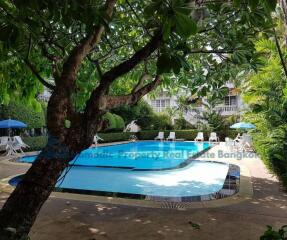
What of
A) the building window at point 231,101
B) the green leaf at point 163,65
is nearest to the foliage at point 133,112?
the building window at point 231,101

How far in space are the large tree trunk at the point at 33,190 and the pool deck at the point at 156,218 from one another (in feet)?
4.74

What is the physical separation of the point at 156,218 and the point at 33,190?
279 cm

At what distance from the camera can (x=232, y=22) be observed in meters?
3.82

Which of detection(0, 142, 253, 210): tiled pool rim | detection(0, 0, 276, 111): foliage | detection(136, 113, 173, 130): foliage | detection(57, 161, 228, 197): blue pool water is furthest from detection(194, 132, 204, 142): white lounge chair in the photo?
detection(0, 0, 276, 111): foliage

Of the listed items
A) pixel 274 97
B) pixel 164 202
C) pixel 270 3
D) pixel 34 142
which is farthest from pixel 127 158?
pixel 270 3

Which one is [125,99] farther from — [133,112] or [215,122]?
[133,112]

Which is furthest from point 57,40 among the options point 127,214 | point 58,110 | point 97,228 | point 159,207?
point 159,207

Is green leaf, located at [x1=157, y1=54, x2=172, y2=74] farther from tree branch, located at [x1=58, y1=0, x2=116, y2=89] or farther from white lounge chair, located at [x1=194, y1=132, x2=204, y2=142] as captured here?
white lounge chair, located at [x1=194, y1=132, x2=204, y2=142]

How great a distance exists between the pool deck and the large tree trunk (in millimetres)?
1444

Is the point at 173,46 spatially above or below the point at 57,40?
below

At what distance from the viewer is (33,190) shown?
2961 millimetres

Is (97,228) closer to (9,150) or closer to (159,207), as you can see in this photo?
(159,207)

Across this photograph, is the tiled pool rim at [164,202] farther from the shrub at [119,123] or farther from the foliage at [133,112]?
the foliage at [133,112]

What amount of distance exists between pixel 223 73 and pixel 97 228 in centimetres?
299
